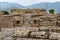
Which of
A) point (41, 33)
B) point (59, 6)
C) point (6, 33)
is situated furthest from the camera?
point (59, 6)

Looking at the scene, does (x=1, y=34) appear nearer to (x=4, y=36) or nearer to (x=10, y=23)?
(x=4, y=36)

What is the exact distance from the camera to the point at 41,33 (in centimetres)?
511

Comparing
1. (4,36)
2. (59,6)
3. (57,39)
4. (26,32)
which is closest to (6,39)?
(4,36)

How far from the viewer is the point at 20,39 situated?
16.3 feet

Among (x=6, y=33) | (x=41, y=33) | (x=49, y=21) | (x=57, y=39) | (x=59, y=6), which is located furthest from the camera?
(x=59, y=6)

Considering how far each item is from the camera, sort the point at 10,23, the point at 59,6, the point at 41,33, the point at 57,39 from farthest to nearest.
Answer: the point at 59,6, the point at 10,23, the point at 41,33, the point at 57,39

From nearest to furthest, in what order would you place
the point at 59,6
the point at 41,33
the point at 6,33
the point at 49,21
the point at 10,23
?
the point at 41,33 < the point at 6,33 < the point at 49,21 < the point at 10,23 < the point at 59,6

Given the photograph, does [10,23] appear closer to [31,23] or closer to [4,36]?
[31,23]

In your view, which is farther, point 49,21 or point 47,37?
point 49,21

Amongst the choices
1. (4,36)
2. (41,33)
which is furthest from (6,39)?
(41,33)

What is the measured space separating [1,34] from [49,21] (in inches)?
118

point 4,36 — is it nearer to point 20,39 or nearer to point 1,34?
point 1,34

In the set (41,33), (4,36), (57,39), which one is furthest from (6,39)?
(57,39)

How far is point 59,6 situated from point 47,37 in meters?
49.2
